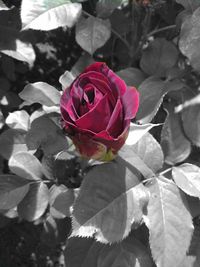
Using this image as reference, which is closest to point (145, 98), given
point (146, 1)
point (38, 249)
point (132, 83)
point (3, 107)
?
point (132, 83)

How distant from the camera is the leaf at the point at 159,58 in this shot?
3.16ft

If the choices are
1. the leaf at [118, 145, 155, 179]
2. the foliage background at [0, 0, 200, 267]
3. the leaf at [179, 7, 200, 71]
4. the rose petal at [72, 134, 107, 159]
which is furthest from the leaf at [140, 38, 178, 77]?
the rose petal at [72, 134, 107, 159]

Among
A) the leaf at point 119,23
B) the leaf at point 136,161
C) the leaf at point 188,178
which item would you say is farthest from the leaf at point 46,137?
→ the leaf at point 119,23

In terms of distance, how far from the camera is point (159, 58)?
969 millimetres

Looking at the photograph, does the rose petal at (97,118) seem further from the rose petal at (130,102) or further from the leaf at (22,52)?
the leaf at (22,52)

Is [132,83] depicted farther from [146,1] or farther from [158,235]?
[158,235]

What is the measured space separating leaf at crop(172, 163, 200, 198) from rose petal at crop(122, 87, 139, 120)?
0.64ft

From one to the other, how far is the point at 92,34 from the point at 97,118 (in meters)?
0.30

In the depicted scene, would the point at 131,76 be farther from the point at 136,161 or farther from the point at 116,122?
the point at 116,122

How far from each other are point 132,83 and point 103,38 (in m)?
0.13

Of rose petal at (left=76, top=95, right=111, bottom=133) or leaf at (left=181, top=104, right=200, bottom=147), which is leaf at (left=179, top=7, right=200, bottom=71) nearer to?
leaf at (left=181, top=104, right=200, bottom=147)

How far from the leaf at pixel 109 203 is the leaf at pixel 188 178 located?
7cm

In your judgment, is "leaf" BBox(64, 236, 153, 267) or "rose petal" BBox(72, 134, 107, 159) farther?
"leaf" BBox(64, 236, 153, 267)

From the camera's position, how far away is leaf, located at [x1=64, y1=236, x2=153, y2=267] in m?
0.83
